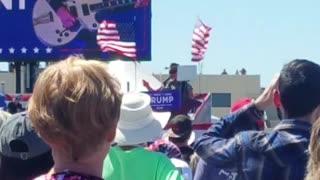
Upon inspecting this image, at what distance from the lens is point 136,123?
189 inches

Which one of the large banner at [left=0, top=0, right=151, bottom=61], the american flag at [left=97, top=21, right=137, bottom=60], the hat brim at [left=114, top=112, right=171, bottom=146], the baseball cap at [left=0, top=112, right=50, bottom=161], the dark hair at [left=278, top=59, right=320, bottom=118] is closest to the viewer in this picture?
the baseball cap at [left=0, top=112, right=50, bottom=161]

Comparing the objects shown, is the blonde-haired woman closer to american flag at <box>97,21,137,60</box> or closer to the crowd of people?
the crowd of people

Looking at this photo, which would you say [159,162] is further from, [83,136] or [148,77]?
[148,77]

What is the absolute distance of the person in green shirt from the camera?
4.46 m

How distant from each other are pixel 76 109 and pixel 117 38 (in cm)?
1914

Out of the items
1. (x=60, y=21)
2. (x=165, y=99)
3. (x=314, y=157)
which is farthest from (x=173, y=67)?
(x=314, y=157)

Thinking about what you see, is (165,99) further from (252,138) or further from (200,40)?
(252,138)

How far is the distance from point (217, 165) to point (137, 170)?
0.40m

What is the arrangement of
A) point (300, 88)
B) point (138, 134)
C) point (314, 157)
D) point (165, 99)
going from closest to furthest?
A: point (314, 157)
point (300, 88)
point (138, 134)
point (165, 99)

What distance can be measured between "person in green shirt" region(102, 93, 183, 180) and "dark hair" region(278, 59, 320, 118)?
0.62 metres

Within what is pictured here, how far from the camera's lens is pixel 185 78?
1822cm

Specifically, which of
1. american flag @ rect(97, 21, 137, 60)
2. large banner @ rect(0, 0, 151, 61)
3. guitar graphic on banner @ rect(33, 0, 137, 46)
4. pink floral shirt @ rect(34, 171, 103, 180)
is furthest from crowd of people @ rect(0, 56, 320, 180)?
guitar graphic on banner @ rect(33, 0, 137, 46)

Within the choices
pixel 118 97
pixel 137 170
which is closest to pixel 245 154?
pixel 137 170

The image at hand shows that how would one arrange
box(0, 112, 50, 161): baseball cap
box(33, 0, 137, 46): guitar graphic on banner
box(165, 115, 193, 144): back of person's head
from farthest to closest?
box(33, 0, 137, 46): guitar graphic on banner → box(165, 115, 193, 144): back of person's head → box(0, 112, 50, 161): baseball cap
